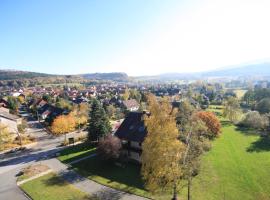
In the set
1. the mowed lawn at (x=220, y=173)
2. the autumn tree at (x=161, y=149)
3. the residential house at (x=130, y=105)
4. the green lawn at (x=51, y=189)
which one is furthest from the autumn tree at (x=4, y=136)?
the residential house at (x=130, y=105)

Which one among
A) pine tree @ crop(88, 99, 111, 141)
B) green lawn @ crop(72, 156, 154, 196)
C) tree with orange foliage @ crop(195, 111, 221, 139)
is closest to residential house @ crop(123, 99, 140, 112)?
pine tree @ crop(88, 99, 111, 141)

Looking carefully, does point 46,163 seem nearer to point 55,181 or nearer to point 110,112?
point 55,181

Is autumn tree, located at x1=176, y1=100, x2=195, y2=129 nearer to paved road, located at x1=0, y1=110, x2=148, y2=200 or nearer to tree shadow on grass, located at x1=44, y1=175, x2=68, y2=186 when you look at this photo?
paved road, located at x1=0, y1=110, x2=148, y2=200

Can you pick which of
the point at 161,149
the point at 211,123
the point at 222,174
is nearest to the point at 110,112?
the point at 211,123

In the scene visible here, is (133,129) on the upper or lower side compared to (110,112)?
upper

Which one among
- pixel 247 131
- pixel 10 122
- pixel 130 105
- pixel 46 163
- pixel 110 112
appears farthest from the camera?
pixel 130 105
